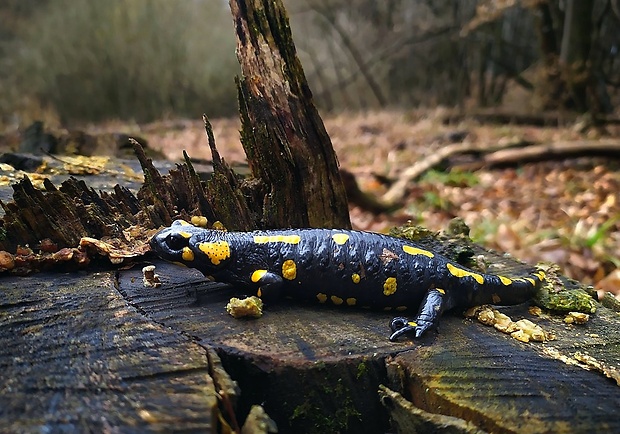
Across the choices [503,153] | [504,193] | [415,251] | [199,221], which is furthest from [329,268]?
[503,153]

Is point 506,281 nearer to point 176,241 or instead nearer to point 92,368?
point 176,241

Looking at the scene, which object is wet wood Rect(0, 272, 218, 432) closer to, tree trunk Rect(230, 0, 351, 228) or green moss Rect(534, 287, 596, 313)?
tree trunk Rect(230, 0, 351, 228)

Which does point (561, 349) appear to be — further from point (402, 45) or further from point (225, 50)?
point (402, 45)

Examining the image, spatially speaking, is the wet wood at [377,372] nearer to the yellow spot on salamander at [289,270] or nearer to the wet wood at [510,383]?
the wet wood at [510,383]

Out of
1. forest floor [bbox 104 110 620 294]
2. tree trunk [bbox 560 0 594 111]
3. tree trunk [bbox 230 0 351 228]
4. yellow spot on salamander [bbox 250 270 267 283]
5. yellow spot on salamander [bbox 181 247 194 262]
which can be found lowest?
forest floor [bbox 104 110 620 294]

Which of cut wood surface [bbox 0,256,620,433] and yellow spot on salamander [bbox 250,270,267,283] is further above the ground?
yellow spot on salamander [bbox 250,270,267,283]

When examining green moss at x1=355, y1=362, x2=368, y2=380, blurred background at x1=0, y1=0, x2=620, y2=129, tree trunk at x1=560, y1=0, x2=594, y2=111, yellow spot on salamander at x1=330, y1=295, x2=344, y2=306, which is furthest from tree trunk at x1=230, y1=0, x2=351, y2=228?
tree trunk at x1=560, y1=0, x2=594, y2=111
